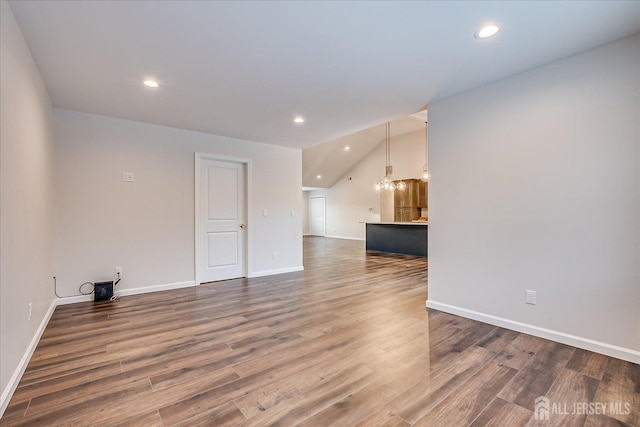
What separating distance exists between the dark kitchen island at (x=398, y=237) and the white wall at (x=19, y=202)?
22.2 ft

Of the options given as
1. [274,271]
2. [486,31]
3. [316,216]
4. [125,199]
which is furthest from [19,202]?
[316,216]

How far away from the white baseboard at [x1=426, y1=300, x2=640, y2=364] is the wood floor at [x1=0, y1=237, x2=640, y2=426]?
8 centimetres

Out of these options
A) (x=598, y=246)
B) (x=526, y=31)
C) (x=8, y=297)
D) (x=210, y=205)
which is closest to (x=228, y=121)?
(x=210, y=205)

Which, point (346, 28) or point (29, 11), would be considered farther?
point (346, 28)

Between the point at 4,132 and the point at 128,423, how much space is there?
5.94ft

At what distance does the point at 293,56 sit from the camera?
238cm

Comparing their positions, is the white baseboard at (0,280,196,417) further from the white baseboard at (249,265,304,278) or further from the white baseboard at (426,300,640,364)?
the white baseboard at (426,300,640,364)

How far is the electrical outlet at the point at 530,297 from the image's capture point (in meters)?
2.62

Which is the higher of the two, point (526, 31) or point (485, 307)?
point (526, 31)

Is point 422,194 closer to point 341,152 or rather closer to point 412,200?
point 412,200

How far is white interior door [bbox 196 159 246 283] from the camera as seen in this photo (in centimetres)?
462

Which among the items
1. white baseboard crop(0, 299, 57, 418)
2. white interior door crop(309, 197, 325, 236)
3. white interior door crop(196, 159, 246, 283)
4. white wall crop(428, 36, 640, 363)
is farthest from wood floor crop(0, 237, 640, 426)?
white interior door crop(309, 197, 325, 236)

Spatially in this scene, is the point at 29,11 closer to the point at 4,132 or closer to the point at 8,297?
the point at 4,132

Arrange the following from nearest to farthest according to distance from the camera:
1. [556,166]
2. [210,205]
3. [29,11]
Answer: [29,11]
[556,166]
[210,205]
